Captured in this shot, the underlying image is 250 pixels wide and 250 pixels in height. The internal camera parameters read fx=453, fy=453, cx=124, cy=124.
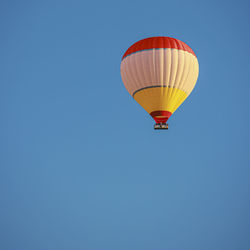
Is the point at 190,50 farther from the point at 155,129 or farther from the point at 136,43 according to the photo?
the point at 155,129

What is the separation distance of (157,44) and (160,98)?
374 centimetres

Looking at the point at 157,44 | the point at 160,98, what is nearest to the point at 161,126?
the point at 160,98

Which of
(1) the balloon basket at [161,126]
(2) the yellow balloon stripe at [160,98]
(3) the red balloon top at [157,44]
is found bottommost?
(1) the balloon basket at [161,126]

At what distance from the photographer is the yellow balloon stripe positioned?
30.7 m

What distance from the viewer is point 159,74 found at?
100 feet

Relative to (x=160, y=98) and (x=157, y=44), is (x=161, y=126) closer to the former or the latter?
(x=160, y=98)

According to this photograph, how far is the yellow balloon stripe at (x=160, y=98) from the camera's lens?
3069 cm

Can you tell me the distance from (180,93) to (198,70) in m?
2.50

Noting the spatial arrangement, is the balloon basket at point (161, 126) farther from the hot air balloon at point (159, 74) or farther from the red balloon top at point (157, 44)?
the red balloon top at point (157, 44)

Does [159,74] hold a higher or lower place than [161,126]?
higher

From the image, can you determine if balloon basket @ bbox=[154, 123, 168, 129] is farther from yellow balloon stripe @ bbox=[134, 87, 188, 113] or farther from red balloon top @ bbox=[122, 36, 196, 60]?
red balloon top @ bbox=[122, 36, 196, 60]

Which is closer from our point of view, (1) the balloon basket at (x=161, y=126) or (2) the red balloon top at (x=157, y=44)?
(1) the balloon basket at (x=161, y=126)

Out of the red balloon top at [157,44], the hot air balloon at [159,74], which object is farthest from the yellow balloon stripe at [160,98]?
the red balloon top at [157,44]

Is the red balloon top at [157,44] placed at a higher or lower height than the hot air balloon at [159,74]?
higher
